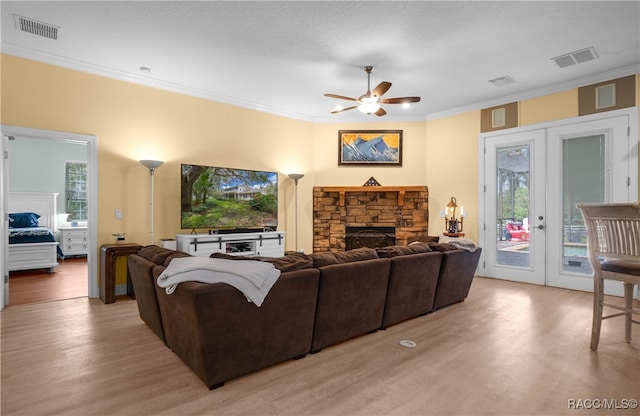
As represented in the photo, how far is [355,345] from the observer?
2.84m

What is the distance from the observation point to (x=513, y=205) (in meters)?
5.50

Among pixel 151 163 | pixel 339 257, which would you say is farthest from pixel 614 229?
A: pixel 151 163

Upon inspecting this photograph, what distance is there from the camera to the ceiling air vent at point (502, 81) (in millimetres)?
4795

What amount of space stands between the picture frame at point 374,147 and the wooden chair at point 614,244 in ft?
13.3

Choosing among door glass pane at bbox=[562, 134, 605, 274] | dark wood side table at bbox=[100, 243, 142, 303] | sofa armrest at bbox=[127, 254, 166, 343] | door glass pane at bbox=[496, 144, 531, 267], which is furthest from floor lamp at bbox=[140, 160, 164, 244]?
door glass pane at bbox=[562, 134, 605, 274]

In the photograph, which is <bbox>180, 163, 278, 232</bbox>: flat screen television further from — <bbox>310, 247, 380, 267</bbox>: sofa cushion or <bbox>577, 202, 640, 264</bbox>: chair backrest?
<bbox>577, 202, 640, 264</bbox>: chair backrest

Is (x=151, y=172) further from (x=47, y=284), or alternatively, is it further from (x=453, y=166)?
(x=453, y=166)

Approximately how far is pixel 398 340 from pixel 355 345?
391 mm

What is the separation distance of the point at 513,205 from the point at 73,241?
332 inches

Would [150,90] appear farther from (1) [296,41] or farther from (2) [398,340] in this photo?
(2) [398,340]

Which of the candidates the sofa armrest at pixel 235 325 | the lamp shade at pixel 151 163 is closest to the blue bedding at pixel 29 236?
the lamp shade at pixel 151 163

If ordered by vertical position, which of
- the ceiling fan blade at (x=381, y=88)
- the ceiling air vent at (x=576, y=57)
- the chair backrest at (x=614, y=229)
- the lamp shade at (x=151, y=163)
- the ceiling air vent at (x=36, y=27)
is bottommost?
the chair backrest at (x=614, y=229)

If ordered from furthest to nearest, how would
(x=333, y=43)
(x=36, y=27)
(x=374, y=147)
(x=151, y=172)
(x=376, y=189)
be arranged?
1. (x=374, y=147)
2. (x=376, y=189)
3. (x=151, y=172)
4. (x=333, y=43)
5. (x=36, y=27)

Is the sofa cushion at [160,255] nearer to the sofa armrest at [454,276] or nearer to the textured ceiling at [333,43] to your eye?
the textured ceiling at [333,43]
